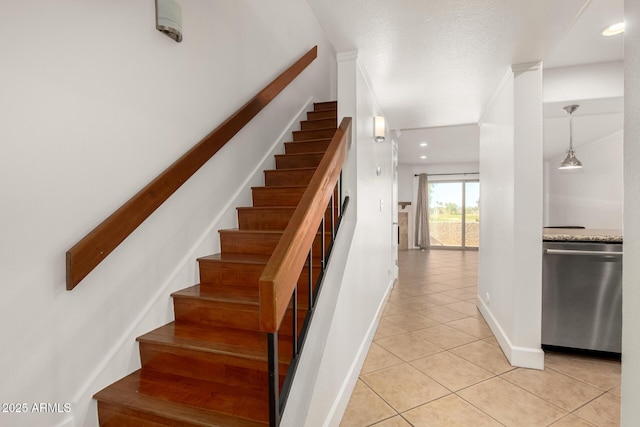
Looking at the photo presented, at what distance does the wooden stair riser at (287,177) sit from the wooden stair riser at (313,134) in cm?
78

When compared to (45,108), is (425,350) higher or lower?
lower

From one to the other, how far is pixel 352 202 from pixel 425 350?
5.03 ft

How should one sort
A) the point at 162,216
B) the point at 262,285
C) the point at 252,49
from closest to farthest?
the point at 262,285 → the point at 162,216 → the point at 252,49

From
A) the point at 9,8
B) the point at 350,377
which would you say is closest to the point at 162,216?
the point at 9,8

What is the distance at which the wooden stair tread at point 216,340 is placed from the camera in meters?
1.50

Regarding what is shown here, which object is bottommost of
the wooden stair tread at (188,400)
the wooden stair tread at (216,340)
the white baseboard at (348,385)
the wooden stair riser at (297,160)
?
the white baseboard at (348,385)

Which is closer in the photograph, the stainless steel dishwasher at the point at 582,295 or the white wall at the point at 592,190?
the stainless steel dishwasher at the point at 582,295

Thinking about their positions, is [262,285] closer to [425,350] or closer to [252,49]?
[425,350]

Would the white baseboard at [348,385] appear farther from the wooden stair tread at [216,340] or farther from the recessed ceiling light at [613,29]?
the recessed ceiling light at [613,29]

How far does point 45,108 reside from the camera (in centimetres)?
127

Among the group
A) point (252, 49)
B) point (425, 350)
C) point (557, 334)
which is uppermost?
point (252, 49)

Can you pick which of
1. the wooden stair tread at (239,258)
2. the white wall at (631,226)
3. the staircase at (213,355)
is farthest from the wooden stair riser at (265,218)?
the white wall at (631,226)

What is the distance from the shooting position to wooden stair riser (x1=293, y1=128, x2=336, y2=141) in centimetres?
340

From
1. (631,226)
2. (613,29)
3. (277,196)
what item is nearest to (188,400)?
(277,196)
